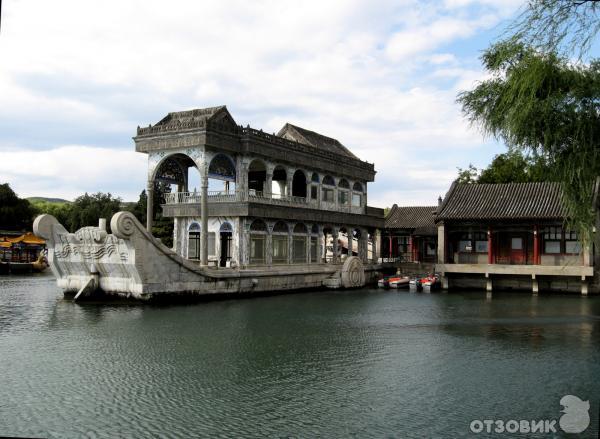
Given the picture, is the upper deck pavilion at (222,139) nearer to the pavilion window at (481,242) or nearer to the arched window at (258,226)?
the arched window at (258,226)

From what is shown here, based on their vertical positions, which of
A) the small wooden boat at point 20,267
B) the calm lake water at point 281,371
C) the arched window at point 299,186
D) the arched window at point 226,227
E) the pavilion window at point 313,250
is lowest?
the calm lake water at point 281,371

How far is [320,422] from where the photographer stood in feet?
28.2

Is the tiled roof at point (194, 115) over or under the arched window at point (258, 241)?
over

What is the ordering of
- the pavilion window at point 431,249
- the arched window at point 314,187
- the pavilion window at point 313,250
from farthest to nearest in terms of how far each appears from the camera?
1. the pavilion window at point 431,249
2. the arched window at point 314,187
3. the pavilion window at point 313,250

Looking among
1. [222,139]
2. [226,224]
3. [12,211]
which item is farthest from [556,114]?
[12,211]

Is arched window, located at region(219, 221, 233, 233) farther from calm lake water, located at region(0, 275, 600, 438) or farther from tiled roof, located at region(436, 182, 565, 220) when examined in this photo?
tiled roof, located at region(436, 182, 565, 220)

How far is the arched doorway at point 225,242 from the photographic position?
91.7 ft

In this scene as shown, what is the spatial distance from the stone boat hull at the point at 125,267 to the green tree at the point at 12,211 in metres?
31.0

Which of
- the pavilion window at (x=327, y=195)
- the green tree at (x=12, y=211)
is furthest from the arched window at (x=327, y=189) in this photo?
the green tree at (x=12, y=211)

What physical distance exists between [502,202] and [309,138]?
10957 mm

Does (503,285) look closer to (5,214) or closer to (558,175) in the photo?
(558,175)

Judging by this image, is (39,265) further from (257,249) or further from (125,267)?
(125,267)

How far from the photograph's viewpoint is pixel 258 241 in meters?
28.5

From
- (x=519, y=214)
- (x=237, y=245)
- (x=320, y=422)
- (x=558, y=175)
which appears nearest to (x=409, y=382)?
(x=320, y=422)
